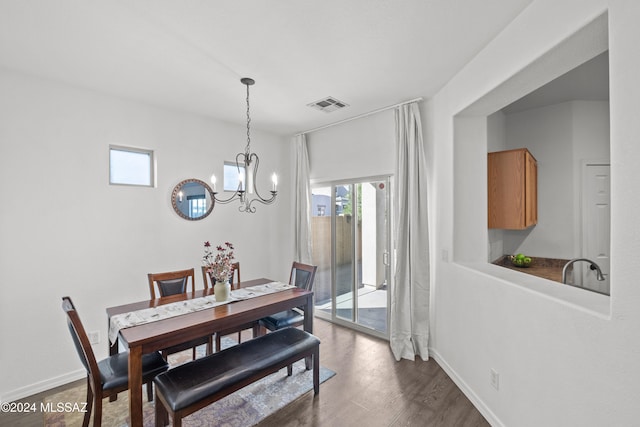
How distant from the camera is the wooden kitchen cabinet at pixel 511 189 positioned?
3.00 metres

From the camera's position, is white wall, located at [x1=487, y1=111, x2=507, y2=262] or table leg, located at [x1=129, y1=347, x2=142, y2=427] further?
white wall, located at [x1=487, y1=111, x2=507, y2=262]

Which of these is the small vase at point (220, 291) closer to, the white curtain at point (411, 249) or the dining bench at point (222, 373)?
the dining bench at point (222, 373)

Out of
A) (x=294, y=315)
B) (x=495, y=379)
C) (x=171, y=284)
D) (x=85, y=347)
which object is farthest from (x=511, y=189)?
(x=85, y=347)

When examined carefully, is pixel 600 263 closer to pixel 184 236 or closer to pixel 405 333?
pixel 405 333

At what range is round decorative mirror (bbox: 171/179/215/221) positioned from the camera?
355 centimetres

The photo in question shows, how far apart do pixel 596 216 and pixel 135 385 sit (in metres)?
4.80

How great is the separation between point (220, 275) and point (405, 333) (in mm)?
2063

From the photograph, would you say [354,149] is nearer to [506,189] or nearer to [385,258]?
[385,258]

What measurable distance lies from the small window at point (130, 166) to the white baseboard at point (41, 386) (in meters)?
1.89

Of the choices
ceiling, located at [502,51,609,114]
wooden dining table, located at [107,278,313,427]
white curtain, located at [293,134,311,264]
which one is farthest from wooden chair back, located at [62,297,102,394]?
ceiling, located at [502,51,609,114]

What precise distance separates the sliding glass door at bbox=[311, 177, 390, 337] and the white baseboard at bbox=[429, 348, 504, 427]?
28.4 inches

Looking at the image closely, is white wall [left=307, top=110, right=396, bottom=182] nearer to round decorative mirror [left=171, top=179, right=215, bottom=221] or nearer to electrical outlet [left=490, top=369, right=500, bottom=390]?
round decorative mirror [left=171, top=179, right=215, bottom=221]

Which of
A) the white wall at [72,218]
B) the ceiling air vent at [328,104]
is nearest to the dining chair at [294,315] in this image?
the white wall at [72,218]

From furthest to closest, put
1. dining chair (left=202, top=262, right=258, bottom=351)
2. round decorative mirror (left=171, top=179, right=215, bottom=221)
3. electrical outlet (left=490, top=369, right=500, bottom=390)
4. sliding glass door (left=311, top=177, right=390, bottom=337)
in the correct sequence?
sliding glass door (left=311, top=177, right=390, bottom=337) < round decorative mirror (left=171, top=179, right=215, bottom=221) < dining chair (left=202, top=262, right=258, bottom=351) < electrical outlet (left=490, top=369, right=500, bottom=390)
